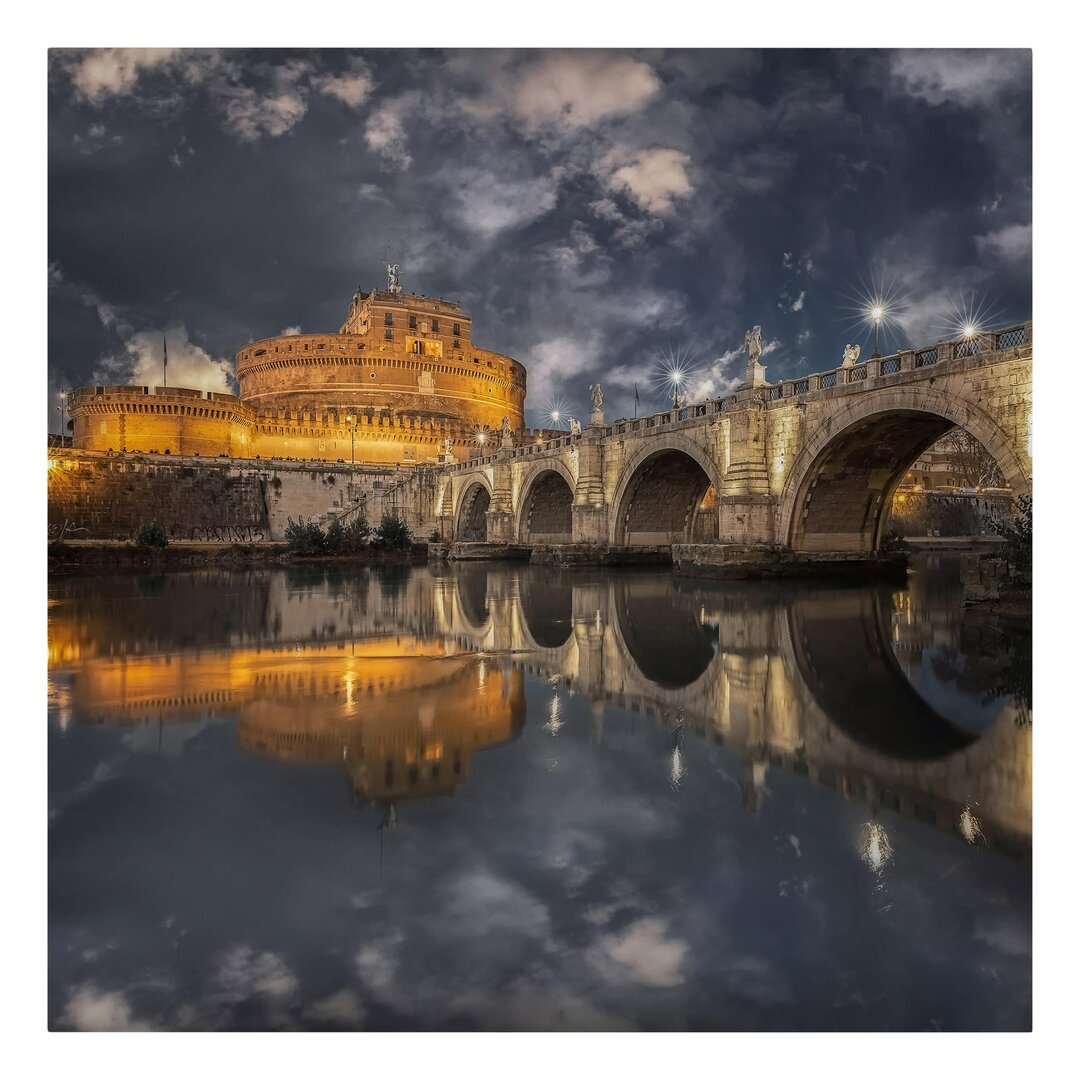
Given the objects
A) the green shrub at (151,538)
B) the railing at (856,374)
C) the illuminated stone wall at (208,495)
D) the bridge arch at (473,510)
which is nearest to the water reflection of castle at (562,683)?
the railing at (856,374)

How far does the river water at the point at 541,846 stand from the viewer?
2.53m

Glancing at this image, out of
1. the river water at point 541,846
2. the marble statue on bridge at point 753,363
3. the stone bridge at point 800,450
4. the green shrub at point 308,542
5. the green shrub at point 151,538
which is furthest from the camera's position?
the green shrub at point 308,542

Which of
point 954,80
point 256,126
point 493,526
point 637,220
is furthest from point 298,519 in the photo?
point 954,80

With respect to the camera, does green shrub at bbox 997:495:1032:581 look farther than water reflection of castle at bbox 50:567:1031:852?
Yes

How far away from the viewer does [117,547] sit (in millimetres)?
27359

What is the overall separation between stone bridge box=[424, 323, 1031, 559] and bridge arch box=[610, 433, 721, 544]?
0.18 ft

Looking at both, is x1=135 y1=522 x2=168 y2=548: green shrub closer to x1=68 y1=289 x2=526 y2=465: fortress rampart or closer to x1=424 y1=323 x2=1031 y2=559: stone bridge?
x1=424 y1=323 x2=1031 y2=559: stone bridge

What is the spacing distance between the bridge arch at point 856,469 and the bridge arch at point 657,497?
19.5 ft

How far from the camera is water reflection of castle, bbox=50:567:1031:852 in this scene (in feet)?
14.9

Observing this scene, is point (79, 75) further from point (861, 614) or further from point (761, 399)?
point (761, 399)

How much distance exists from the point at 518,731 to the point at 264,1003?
310cm

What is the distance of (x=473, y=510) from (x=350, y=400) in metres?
29.3

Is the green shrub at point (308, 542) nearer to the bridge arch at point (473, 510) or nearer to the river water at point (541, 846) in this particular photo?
the bridge arch at point (473, 510)

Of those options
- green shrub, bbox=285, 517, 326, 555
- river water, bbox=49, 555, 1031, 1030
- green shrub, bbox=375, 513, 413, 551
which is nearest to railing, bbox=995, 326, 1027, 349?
river water, bbox=49, 555, 1031, 1030
